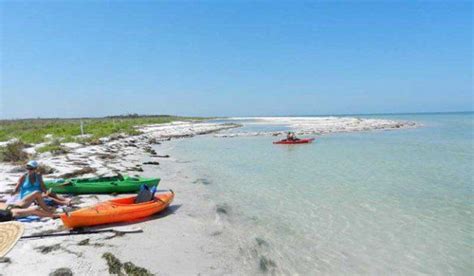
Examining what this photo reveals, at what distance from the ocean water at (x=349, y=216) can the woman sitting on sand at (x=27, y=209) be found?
4908 mm

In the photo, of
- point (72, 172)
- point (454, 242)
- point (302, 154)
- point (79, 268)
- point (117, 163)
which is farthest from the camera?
point (302, 154)

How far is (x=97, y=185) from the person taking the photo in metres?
12.6

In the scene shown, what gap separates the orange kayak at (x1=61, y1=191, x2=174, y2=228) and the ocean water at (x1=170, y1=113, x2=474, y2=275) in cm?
203

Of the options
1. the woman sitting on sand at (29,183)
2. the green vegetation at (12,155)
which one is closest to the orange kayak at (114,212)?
the woman sitting on sand at (29,183)

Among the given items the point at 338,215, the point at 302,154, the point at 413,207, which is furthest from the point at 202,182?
the point at 302,154

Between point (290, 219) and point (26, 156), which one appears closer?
point (290, 219)

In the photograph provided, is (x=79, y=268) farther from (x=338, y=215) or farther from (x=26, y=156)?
(x=26, y=156)

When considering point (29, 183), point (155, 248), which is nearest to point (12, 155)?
point (29, 183)

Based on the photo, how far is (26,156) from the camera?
18906mm

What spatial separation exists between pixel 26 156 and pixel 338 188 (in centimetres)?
1637

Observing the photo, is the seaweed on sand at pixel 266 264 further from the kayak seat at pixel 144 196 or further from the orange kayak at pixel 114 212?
the kayak seat at pixel 144 196

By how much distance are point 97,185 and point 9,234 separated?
15.8ft

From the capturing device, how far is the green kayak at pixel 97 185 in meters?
12.3

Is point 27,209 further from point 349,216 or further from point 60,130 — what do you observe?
point 60,130
